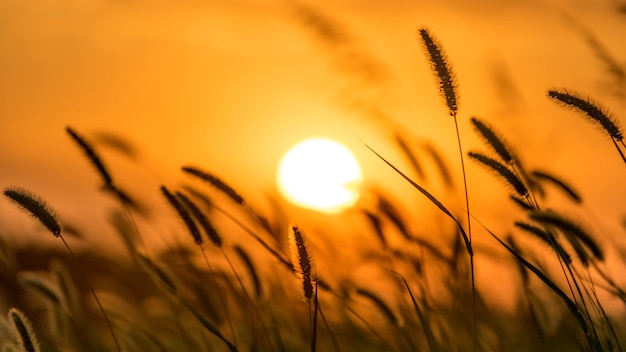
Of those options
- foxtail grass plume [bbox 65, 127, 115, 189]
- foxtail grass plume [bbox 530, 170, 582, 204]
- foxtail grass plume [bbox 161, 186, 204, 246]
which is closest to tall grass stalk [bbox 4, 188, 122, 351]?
foxtail grass plume [bbox 161, 186, 204, 246]

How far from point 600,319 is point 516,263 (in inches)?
31.2

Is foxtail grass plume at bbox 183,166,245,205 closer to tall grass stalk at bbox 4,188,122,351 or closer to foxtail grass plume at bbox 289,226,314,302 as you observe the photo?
tall grass stalk at bbox 4,188,122,351

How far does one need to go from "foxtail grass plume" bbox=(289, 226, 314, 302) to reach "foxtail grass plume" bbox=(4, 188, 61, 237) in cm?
56

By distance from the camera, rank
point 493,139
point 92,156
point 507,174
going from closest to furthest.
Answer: point 507,174, point 493,139, point 92,156

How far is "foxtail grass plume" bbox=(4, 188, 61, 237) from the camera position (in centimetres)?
187

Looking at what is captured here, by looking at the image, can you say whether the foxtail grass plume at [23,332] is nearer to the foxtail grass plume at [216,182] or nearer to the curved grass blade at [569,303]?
the foxtail grass plume at [216,182]

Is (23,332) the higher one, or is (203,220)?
(203,220)

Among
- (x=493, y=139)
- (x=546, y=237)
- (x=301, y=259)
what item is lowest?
(x=301, y=259)

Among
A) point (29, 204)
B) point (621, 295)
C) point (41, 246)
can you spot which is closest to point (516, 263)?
point (621, 295)

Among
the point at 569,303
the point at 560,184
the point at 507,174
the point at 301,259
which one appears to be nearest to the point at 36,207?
the point at 301,259

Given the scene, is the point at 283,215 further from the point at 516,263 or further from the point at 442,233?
the point at 516,263

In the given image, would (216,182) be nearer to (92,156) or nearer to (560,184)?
(92,156)

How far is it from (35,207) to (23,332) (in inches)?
15.7

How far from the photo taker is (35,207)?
1911 mm
